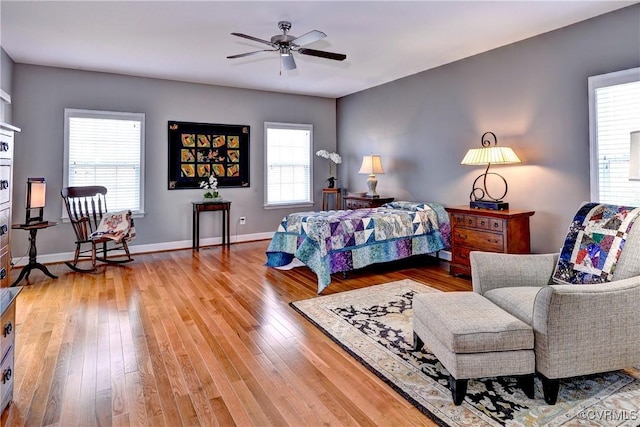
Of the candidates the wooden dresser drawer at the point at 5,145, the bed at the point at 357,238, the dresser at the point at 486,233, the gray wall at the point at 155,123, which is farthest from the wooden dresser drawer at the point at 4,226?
the dresser at the point at 486,233

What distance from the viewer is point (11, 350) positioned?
198cm

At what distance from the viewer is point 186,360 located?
7.84 feet

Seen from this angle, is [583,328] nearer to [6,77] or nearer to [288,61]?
[288,61]

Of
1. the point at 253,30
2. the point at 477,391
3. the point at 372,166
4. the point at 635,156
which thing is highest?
the point at 253,30

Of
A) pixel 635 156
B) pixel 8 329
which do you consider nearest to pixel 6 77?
pixel 8 329

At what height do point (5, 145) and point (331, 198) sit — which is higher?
Answer: point (5, 145)

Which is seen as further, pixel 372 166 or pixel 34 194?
pixel 372 166

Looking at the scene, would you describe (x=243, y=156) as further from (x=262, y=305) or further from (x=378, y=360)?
(x=378, y=360)

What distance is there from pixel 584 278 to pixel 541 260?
278mm

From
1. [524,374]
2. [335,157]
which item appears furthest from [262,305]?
[335,157]

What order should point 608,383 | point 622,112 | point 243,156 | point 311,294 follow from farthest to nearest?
1. point 243,156
2. point 311,294
3. point 622,112
4. point 608,383

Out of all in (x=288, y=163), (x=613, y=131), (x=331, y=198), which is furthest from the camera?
(x=331, y=198)

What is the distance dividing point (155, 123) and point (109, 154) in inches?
31.8

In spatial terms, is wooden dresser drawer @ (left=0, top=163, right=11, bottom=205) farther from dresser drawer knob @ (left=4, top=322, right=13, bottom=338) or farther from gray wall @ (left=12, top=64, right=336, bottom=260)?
gray wall @ (left=12, top=64, right=336, bottom=260)
